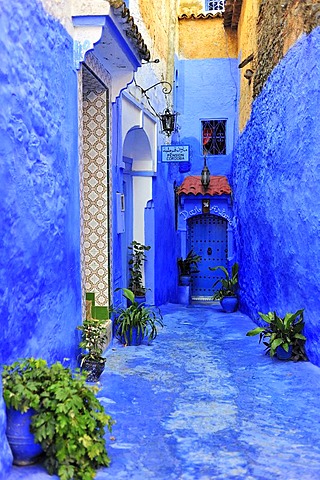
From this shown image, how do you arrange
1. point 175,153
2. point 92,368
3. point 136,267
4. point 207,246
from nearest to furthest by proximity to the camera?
point 92,368, point 136,267, point 175,153, point 207,246

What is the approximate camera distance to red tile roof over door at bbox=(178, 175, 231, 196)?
14.4 m

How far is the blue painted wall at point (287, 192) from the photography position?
6434 mm

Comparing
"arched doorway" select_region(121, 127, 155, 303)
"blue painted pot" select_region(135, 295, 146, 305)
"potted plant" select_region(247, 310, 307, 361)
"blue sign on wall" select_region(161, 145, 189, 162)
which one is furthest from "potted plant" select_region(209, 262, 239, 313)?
"potted plant" select_region(247, 310, 307, 361)

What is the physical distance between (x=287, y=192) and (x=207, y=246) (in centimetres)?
784

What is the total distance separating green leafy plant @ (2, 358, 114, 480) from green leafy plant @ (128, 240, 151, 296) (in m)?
6.15

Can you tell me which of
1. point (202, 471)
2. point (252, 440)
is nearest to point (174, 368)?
point (252, 440)

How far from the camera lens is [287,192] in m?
7.57

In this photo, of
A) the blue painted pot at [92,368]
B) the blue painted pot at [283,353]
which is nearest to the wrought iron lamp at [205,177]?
the blue painted pot at [283,353]

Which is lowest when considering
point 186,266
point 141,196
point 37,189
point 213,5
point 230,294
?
point 230,294

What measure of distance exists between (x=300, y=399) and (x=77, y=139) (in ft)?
11.8

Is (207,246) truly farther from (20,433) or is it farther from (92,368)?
(20,433)

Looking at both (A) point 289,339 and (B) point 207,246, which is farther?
(B) point 207,246

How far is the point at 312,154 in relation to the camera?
21.2ft

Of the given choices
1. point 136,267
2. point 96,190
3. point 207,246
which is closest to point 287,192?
point 96,190
